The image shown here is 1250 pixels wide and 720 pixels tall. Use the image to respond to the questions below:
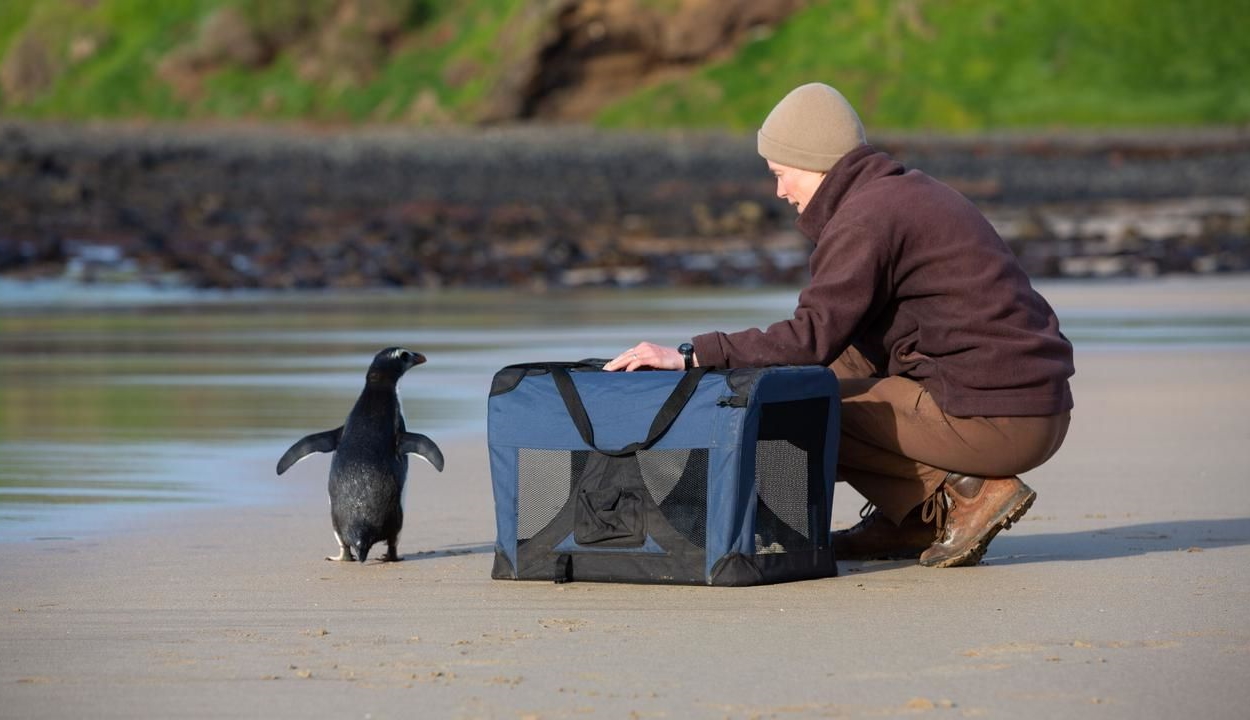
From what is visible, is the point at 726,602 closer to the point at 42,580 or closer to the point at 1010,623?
the point at 1010,623

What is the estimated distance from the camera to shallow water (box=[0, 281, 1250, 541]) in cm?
805

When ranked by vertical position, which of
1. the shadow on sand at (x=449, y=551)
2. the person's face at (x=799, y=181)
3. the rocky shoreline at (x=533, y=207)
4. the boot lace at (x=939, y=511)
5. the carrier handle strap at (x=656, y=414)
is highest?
the person's face at (x=799, y=181)

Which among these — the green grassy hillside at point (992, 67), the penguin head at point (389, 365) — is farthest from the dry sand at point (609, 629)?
the green grassy hillside at point (992, 67)

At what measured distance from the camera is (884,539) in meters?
6.25

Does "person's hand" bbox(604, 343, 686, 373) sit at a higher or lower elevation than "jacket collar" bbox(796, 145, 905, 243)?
lower

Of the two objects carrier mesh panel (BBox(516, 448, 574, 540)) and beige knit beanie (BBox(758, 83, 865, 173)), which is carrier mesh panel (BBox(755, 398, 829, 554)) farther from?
beige knit beanie (BBox(758, 83, 865, 173))

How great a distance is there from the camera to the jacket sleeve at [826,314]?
5.62 m

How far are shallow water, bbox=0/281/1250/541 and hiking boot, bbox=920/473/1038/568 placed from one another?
2.84 meters

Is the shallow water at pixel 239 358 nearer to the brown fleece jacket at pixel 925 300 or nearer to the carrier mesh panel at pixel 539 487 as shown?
the carrier mesh panel at pixel 539 487

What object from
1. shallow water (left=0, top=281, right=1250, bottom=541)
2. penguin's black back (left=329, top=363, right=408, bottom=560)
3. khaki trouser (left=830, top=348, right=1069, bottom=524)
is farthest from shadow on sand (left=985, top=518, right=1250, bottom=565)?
shallow water (left=0, top=281, right=1250, bottom=541)

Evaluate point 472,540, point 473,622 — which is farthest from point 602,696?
point 472,540

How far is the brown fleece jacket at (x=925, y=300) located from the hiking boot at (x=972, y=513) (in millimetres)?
255

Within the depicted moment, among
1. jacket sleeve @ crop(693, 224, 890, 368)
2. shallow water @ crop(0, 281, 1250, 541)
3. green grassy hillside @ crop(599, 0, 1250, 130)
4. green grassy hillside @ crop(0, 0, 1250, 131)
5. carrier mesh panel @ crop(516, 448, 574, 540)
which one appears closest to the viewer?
jacket sleeve @ crop(693, 224, 890, 368)

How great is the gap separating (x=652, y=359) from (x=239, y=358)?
8528mm
